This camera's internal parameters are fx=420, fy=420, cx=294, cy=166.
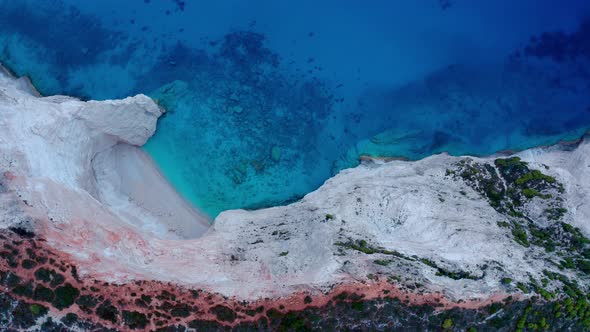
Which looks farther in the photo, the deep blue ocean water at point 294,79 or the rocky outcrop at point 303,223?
the deep blue ocean water at point 294,79

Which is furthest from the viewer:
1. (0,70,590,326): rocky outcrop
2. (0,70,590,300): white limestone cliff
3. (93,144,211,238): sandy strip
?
(93,144,211,238): sandy strip

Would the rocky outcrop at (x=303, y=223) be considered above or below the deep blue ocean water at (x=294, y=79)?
below

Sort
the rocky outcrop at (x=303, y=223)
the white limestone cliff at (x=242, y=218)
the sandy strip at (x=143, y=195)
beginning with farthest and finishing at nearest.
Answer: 1. the sandy strip at (x=143, y=195)
2. the white limestone cliff at (x=242, y=218)
3. the rocky outcrop at (x=303, y=223)

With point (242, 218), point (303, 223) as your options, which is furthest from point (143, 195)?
point (303, 223)

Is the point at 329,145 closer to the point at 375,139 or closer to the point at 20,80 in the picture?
the point at 375,139

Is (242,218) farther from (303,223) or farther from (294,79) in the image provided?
(294,79)

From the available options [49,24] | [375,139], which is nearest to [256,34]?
[375,139]

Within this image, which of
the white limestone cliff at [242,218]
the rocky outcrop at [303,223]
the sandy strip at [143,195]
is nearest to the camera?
the rocky outcrop at [303,223]

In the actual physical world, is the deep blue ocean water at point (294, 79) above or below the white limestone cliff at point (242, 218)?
above
